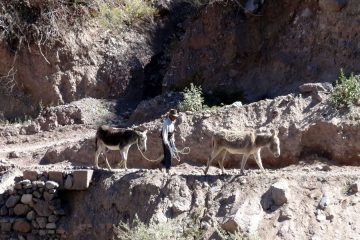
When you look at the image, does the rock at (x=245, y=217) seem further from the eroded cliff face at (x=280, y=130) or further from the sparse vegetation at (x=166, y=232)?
the eroded cliff face at (x=280, y=130)

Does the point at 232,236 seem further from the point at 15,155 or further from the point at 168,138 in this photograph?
the point at 15,155

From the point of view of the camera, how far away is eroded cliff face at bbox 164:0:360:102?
1852 cm

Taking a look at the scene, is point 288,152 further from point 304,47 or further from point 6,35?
point 6,35

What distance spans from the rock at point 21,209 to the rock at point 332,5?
28.5ft

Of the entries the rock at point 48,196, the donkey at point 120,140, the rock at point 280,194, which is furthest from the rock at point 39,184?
the rock at point 280,194

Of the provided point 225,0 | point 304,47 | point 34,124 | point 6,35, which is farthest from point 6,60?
point 304,47

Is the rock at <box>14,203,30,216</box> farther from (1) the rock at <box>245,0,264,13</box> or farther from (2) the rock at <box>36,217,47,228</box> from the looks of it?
(1) the rock at <box>245,0,264,13</box>

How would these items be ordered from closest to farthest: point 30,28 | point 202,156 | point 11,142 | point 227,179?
1. point 227,179
2. point 202,156
3. point 11,142
4. point 30,28

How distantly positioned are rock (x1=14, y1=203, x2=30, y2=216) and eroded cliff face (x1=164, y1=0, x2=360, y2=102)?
6128 mm

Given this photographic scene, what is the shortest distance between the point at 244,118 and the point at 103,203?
11.7 ft

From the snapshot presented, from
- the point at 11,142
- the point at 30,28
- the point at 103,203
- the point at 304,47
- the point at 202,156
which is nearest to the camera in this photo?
the point at 103,203

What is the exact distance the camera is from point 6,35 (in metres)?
23.2

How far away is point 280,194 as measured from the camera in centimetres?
1295

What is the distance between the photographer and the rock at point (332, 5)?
1864cm
